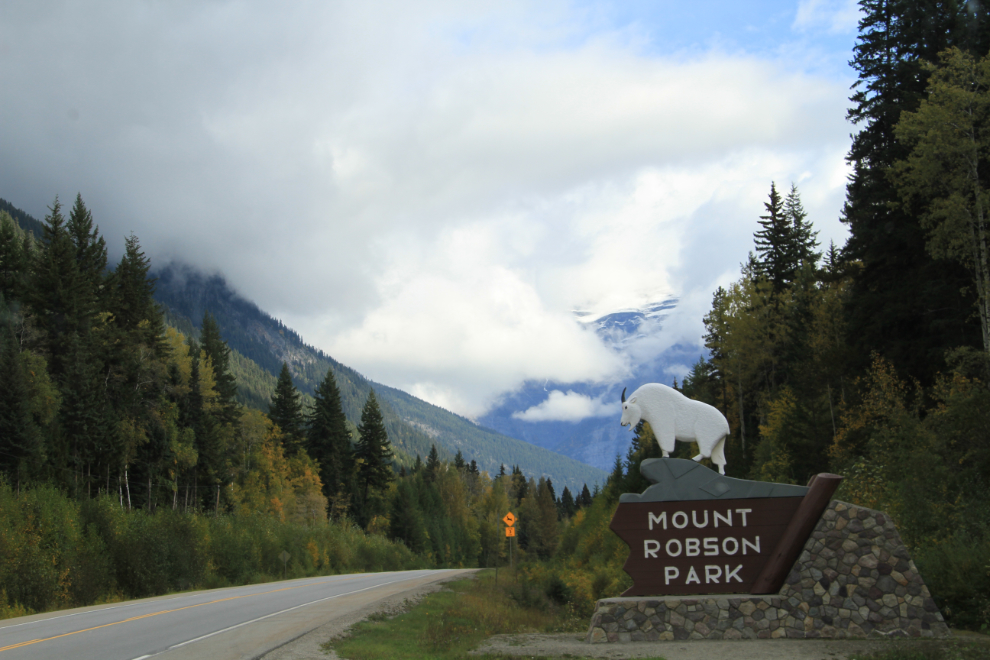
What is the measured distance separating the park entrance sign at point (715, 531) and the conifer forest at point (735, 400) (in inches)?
151

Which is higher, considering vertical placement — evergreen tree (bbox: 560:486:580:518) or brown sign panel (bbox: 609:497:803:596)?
brown sign panel (bbox: 609:497:803:596)

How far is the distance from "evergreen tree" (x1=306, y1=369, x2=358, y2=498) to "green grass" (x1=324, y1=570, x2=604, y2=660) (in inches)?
1987

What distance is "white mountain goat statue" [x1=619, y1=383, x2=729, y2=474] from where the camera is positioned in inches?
591

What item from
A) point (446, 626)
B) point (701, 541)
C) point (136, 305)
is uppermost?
point (136, 305)

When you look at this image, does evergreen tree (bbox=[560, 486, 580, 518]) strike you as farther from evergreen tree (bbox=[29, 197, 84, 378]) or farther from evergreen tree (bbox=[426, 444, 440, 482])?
evergreen tree (bbox=[29, 197, 84, 378])

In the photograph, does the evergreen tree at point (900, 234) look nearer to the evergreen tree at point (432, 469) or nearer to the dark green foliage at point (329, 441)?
the dark green foliage at point (329, 441)

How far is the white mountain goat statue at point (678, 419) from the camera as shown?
591 inches

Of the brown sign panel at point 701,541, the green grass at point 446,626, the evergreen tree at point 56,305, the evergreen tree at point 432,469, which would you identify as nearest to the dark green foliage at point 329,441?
the evergreen tree at point 56,305

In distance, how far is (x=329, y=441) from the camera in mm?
78562

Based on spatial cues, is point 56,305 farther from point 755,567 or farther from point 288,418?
point 755,567

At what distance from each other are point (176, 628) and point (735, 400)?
1888 inches

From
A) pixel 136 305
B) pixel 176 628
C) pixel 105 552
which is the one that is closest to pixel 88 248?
pixel 136 305

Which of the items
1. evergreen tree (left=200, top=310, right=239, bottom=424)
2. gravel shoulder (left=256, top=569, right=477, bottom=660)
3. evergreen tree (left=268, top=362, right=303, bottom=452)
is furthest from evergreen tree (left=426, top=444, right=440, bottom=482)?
gravel shoulder (left=256, top=569, right=477, bottom=660)

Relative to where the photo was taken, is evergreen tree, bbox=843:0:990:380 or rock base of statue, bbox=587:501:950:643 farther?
evergreen tree, bbox=843:0:990:380
